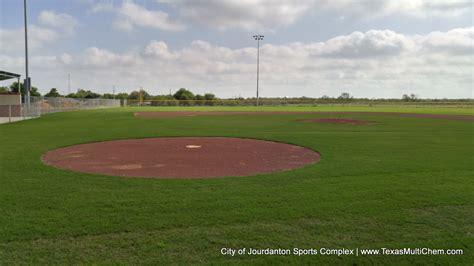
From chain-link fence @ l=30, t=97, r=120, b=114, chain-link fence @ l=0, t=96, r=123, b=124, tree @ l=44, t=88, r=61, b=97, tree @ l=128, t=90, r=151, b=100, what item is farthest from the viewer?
tree @ l=128, t=90, r=151, b=100

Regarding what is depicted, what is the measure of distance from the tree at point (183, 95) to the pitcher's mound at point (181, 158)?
97884 mm

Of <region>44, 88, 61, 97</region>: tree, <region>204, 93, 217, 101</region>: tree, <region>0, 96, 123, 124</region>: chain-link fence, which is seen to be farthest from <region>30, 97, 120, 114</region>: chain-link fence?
<region>204, 93, 217, 101</region>: tree

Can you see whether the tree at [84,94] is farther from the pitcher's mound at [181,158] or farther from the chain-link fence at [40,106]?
the pitcher's mound at [181,158]

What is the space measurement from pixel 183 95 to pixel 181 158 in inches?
4046

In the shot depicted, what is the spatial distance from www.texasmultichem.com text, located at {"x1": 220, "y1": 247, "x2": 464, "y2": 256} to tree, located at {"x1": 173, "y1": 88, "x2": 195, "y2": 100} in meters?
107

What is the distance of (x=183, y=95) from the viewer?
11112 cm

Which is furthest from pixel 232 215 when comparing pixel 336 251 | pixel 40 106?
pixel 40 106

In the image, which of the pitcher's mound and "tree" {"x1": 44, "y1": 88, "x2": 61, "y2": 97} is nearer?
the pitcher's mound

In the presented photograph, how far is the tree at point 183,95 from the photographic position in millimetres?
110700

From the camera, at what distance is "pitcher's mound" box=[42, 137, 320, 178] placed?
8.48 metres

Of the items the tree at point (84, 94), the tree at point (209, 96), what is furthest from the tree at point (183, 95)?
the tree at point (84, 94)

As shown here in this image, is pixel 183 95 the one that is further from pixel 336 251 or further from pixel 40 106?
pixel 336 251

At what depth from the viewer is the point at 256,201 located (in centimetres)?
591

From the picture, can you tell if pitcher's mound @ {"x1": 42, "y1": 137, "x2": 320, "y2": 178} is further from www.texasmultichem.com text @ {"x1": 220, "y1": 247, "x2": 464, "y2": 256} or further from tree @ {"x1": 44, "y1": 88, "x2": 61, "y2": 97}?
tree @ {"x1": 44, "y1": 88, "x2": 61, "y2": 97}
